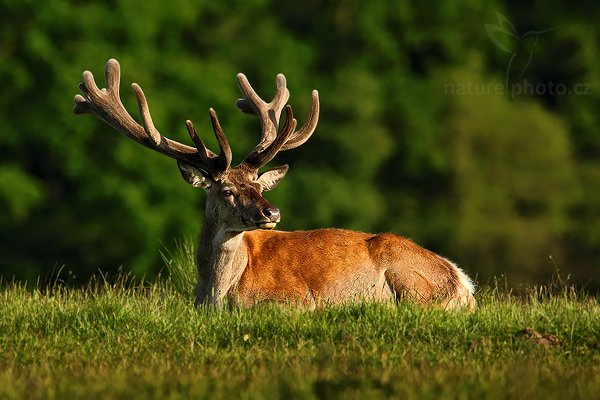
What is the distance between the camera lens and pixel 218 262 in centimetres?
1007

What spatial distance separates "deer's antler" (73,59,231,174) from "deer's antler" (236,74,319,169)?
1.03 ft

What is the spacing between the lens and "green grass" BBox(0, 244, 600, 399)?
6.68m

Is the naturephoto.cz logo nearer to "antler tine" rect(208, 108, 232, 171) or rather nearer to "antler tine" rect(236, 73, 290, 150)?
"antler tine" rect(236, 73, 290, 150)

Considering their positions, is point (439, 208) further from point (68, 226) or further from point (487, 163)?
point (68, 226)

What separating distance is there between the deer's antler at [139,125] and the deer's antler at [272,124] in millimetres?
313

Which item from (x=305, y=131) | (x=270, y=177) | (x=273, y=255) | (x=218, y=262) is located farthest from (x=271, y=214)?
(x=305, y=131)

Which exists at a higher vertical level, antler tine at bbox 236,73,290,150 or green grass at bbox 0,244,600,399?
antler tine at bbox 236,73,290,150

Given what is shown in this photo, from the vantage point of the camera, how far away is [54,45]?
2703cm

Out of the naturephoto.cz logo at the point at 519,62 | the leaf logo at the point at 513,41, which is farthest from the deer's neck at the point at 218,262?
the leaf logo at the point at 513,41

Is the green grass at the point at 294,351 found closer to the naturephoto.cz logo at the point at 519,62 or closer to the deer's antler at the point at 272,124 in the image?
the deer's antler at the point at 272,124

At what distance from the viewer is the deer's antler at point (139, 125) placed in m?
10.2

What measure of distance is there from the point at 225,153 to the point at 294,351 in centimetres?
258

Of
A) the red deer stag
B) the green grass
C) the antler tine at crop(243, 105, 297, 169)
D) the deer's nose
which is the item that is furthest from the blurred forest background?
the green grass

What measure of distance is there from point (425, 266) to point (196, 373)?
3.63 m
